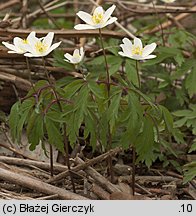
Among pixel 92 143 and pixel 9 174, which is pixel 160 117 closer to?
pixel 92 143

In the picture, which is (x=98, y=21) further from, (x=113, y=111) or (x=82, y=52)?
(x=113, y=111)

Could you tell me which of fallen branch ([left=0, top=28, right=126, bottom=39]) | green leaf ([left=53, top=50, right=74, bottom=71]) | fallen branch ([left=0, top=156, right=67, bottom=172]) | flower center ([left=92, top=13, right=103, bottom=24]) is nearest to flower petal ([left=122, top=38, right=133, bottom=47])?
flower center ([left=92, top=13, right=103, bottom=24])

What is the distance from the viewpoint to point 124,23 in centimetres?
388

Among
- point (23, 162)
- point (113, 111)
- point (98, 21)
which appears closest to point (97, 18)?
point (98, 21)

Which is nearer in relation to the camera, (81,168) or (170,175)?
(81,168)

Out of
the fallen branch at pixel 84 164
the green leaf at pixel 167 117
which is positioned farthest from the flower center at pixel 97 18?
the fallen branch at pixel 84 164

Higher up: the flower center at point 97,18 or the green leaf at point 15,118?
the flower center at point 97,18

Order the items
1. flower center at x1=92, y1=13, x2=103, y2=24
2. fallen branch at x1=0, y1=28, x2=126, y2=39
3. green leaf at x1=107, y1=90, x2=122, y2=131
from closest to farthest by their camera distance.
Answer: green leaf at x1=107, y1=90, x2=122, y2=131 < flower center at x1=92, y1=13, x2=103, y2=24 < fallen branch at x1=0, y1=28, x2=126, y2=39

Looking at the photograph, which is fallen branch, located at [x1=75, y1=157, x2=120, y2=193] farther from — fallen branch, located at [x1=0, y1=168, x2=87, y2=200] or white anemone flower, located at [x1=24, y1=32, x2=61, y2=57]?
white anemone flower, located at [x1=24, y1=32, x2=61, y2=57]

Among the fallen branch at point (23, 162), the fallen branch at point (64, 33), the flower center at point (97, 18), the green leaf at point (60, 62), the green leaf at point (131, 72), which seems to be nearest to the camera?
the flower center at point (97, 18)
